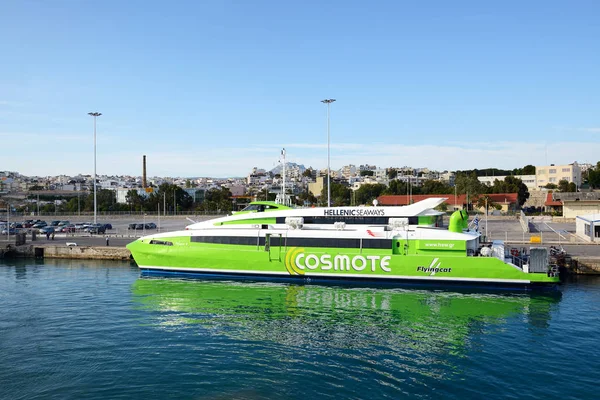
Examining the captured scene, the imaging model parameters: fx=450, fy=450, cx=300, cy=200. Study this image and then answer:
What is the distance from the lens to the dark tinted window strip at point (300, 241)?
27.4 m

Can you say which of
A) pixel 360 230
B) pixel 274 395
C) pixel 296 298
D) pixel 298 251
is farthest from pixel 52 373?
pixel 360 230

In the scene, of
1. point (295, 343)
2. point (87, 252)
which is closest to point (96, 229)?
point (87, 252)

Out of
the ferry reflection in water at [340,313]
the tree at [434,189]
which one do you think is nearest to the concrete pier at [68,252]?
the ferry reflection in water at [340,313]

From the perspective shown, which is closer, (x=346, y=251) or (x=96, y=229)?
(x=346, y=251)

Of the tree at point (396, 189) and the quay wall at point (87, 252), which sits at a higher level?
the tree at point (396, 189)

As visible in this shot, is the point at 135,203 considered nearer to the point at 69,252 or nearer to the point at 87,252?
the point at 69,252

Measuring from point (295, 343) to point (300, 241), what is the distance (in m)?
12.0

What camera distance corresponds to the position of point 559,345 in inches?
655

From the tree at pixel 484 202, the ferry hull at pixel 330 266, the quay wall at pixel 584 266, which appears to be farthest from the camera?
the tree at pixel 484 202

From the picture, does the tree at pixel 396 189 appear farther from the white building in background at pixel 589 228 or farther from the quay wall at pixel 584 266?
the quay wall at pixel 584 266

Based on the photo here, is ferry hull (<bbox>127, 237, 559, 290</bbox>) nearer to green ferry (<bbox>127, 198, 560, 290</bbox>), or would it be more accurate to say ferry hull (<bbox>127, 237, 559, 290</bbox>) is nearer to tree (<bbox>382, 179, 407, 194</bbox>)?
green ferry (<bbox>127, 198, 560, 290</bbox>)

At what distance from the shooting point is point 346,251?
27531 mm

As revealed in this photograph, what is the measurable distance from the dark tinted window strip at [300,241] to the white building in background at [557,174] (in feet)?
404

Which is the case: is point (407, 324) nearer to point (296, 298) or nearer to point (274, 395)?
point (296, 298)
